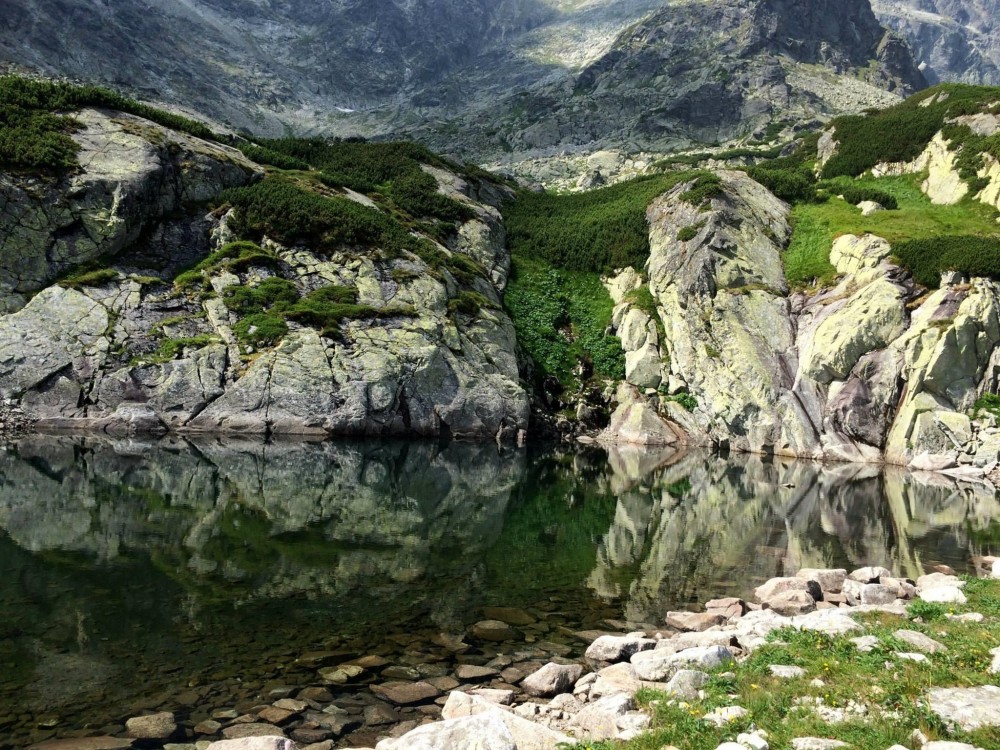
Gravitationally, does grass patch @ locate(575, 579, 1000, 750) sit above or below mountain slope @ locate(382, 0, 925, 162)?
below

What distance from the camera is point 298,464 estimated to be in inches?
1298

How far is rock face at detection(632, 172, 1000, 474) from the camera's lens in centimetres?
4406

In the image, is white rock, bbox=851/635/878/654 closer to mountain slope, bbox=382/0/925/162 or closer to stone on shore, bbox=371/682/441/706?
stone on shore, bbox=371/682/441/706

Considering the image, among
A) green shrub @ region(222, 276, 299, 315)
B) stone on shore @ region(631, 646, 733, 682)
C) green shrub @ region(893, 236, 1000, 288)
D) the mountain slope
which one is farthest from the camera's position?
the mountain slope

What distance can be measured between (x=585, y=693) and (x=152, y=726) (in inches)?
255

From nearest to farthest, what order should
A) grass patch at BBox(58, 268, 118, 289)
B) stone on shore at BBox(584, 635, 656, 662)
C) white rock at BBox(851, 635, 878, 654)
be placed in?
white rock at BBox(851, 635, 878, 654), stone on shore at BBox(584, 635, 656, 662), grass patch at BBox(58, 268, 118, 289)

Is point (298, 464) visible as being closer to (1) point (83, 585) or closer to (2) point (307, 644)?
(1) point (83, 585)

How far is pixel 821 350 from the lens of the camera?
49.2 meters

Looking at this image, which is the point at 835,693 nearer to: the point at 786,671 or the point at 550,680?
the point at 786,671

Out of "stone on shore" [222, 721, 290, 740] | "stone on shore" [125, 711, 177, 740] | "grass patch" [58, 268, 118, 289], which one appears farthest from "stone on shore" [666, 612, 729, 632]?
"grass patch" [58, 268, 118, 289]

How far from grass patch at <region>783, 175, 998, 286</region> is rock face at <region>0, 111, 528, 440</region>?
1182 inches

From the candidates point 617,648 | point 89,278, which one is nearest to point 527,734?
point 617,648

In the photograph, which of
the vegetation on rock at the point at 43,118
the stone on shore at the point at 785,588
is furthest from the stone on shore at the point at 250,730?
the vegetation on rock at the point at 43,118

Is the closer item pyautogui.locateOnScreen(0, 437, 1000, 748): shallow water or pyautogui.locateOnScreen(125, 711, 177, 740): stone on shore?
Answer: pyautogui.locateOnScreen(125, 711, 177, 740): stone on shore
